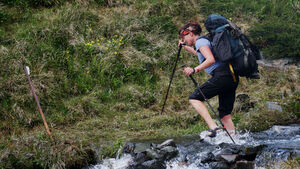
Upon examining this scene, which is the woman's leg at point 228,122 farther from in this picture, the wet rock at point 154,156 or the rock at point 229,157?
the rock at point 229,157

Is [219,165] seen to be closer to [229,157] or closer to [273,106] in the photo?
[229,157]

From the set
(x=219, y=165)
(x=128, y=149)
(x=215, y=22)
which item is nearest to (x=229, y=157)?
(x=219, y=165)

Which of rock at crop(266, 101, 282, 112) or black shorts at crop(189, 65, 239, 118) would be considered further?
rock at crop(266, 101, 282, 112)

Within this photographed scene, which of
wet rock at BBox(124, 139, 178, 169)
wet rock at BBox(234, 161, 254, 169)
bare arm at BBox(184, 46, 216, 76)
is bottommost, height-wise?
wet rock at BBox(124, 139, 178, 169)

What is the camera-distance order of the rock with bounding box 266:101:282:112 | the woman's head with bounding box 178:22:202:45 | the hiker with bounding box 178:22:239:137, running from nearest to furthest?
the hiker with bounding box 178:22:239:137, the woman's head with bounding box 178:22:202:45, the rock with bounding box 266:101:282:112

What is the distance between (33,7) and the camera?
41.3ft

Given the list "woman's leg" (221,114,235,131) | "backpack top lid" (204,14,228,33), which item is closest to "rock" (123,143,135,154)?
"woman's leg" (221,114,235,131)

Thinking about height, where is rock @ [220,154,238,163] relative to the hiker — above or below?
below

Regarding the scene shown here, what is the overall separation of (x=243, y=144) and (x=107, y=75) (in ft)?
18.4

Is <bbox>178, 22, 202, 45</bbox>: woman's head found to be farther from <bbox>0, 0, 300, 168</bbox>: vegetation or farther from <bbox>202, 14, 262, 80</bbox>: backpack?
<bbox>0, 0, 300, 168</bbox>: vegetation

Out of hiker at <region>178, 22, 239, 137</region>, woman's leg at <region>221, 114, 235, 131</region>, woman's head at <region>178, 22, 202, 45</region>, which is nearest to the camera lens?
hiker at <region>178, 22, 239, 137</region>

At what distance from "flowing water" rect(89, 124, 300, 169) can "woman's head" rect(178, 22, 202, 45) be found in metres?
1.74

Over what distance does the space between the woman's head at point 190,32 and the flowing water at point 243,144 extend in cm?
174

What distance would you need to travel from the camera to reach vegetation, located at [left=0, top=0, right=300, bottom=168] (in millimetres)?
7359
